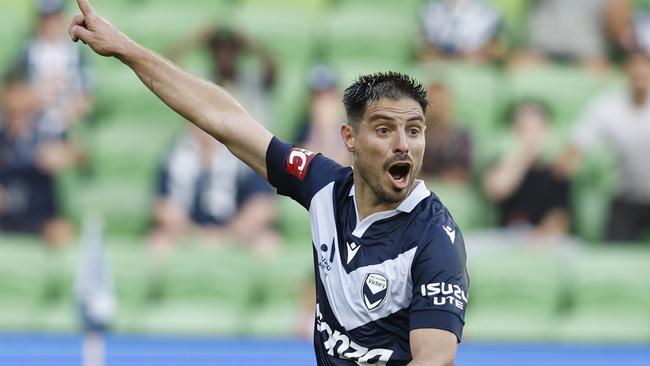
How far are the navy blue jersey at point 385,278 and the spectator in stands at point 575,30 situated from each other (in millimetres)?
7268

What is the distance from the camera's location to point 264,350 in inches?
372

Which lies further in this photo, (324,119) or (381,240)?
(324,119)

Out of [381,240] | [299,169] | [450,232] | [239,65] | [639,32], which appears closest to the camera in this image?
[450,232]

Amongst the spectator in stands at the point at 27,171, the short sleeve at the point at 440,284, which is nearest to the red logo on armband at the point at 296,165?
the short sleeve at the point at 440,284

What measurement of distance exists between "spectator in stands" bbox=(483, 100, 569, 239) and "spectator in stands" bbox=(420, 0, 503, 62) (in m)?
1.03

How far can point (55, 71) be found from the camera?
10891 mm

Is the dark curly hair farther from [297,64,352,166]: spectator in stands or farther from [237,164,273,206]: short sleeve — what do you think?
[237,164,273,206]: short sleeve

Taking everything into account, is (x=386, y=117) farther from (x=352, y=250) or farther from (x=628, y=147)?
(x=628, y=147)

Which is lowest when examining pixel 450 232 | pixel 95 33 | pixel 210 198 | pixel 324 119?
pixel 450 232

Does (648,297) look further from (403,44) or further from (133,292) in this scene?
(133,292)

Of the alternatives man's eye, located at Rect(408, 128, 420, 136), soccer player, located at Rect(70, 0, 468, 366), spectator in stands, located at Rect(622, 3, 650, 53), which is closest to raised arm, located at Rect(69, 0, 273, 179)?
soccer player, located at Rect(70, 0, 468, 366)

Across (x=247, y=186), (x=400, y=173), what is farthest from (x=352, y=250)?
(x=247, y=186)

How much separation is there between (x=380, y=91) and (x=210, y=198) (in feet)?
21.2

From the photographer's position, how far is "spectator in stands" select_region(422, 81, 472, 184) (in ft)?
35.0
